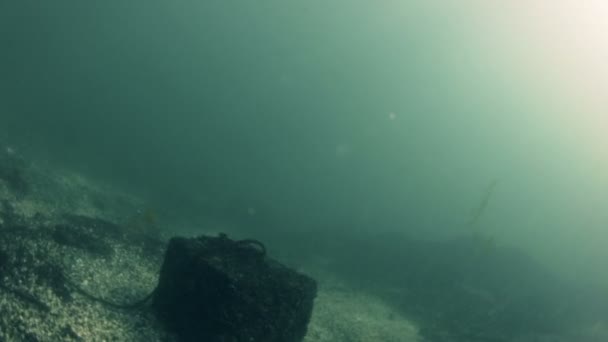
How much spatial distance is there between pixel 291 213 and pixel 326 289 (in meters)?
27.1

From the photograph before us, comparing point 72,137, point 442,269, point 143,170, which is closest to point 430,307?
point 442,269

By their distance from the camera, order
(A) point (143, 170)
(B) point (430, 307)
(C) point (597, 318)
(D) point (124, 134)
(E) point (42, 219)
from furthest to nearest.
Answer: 1. (D) point (124, 134)
2. (A) point (143, 170)
3. (C) point (597, 318)
4. (B) point (430, 307)
5. (E) point (42, 219)

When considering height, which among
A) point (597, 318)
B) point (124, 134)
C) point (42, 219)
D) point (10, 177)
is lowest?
point (42, 219)

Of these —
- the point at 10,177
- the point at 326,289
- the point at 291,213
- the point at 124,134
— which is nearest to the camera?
the point at 10,177

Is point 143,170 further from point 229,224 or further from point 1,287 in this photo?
point 1,287

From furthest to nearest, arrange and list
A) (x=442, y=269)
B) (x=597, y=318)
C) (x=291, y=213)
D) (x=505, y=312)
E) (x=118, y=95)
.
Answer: (x=118, y=95) → (x=291, y=213) → (x=597, y=318) → (x=442, y=269) → (x=505, y=312)

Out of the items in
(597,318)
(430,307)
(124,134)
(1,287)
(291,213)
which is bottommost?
(1,287)

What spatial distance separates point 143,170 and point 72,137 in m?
8.62

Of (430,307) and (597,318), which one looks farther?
(597,318)

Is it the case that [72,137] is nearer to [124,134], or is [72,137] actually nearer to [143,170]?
[143,170]

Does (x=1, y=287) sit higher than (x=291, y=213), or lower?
lower

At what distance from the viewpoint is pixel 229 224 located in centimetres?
3659

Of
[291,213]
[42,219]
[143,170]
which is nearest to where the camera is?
[42,219]

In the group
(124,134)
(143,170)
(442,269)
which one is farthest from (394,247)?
(124,134)
